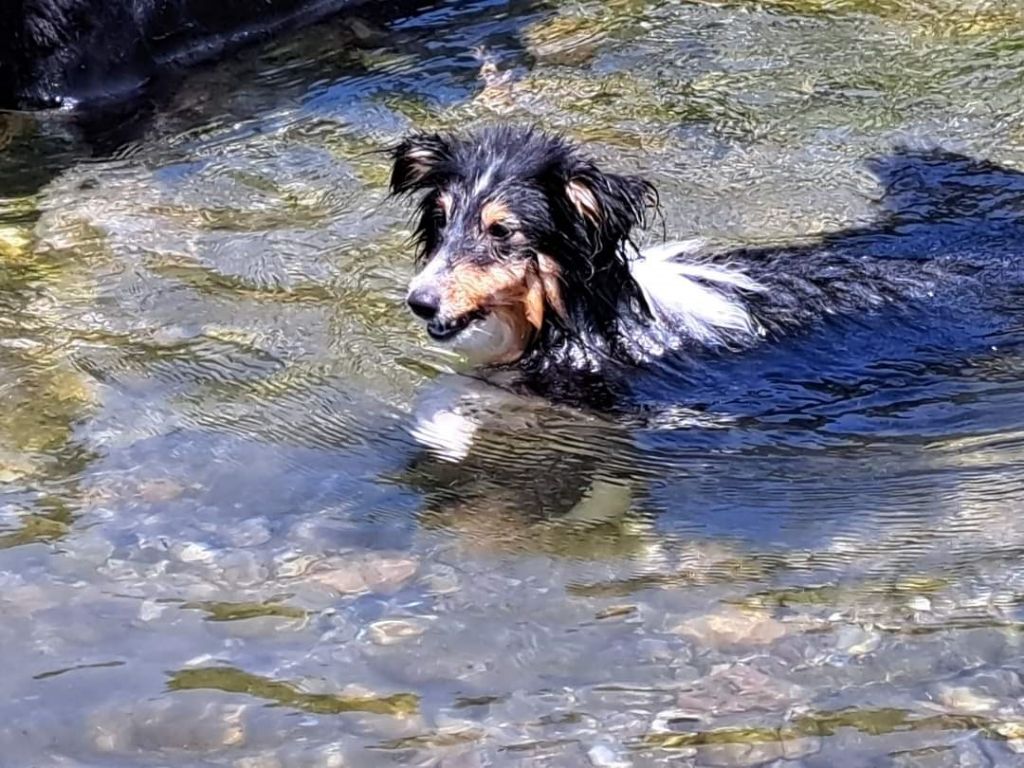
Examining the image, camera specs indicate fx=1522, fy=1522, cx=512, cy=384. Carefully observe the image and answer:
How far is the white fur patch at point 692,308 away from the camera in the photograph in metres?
6.34

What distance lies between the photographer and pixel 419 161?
6.16 metres

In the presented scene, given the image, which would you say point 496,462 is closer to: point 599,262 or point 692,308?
point 599,262

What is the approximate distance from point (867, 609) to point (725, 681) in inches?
21.6

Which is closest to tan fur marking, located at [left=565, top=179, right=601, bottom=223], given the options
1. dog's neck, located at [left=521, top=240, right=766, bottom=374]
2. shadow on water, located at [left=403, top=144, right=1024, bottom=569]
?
dog's neck, located at [left=521, top=240, right=766, bottom=374]

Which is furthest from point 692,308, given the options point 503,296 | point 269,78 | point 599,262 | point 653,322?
point 269,78

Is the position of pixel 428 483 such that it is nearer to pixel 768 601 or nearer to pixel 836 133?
pixel 768 601

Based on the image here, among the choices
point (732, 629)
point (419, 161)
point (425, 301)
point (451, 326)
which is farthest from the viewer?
point (419, 161)

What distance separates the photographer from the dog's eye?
5.80 meters

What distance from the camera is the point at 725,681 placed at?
4.20m

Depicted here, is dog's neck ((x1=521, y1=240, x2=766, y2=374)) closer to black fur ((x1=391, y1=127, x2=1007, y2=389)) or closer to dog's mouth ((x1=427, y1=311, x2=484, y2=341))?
black fur ((x1=391, y1=127, x2=1007, y2=389))

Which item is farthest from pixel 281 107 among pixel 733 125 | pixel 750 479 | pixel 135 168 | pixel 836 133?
pixel 750 479

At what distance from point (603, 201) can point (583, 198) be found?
0.08 metres

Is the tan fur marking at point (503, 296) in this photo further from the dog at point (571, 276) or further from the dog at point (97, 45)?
the dog at point (97, 45)

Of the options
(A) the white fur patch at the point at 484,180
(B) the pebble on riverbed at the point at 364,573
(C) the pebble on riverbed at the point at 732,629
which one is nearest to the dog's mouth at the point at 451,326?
(A) the white fur patch at the point at 484,180
